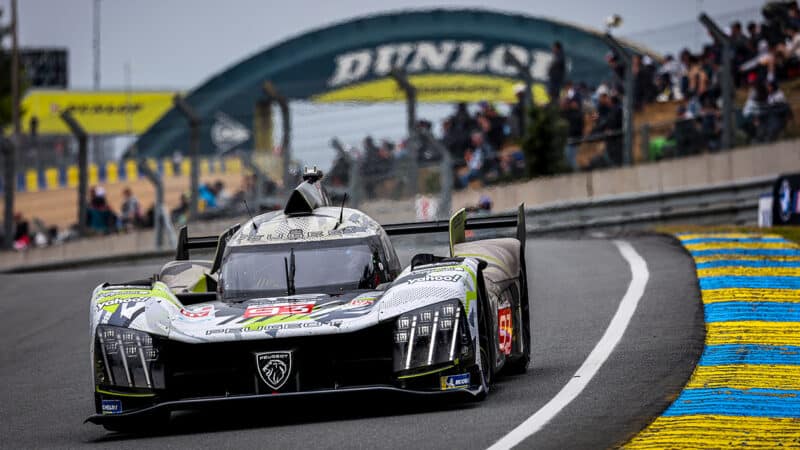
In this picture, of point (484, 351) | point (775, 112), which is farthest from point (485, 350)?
point (775, 112)

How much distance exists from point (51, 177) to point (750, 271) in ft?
146

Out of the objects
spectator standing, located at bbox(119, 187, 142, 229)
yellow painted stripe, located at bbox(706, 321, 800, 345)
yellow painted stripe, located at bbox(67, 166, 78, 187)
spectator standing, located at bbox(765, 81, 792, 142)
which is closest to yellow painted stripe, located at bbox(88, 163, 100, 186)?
yellow painted stripe, located at bbox(67, 166, 78, 187)

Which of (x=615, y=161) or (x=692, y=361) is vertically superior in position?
(x=615, y=161)

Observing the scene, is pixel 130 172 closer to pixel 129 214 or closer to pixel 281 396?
pixel 129 214

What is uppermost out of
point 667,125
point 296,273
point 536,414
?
point 667,125

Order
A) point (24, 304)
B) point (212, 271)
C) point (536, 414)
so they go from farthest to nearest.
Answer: point (24, 304)
point (212, 271)
point (536, 414)

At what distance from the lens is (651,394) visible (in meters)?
8.45

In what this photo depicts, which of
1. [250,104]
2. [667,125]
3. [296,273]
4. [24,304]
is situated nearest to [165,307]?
[296,273]

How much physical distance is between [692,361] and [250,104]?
163ft

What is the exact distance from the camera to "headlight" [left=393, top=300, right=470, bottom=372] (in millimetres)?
8742

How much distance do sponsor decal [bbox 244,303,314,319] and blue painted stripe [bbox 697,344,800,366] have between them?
2.28 meters

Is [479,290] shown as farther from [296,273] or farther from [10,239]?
[10,239]

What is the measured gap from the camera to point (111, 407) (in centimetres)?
905

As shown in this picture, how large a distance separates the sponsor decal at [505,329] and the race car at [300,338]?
Answer: 0.05ft
